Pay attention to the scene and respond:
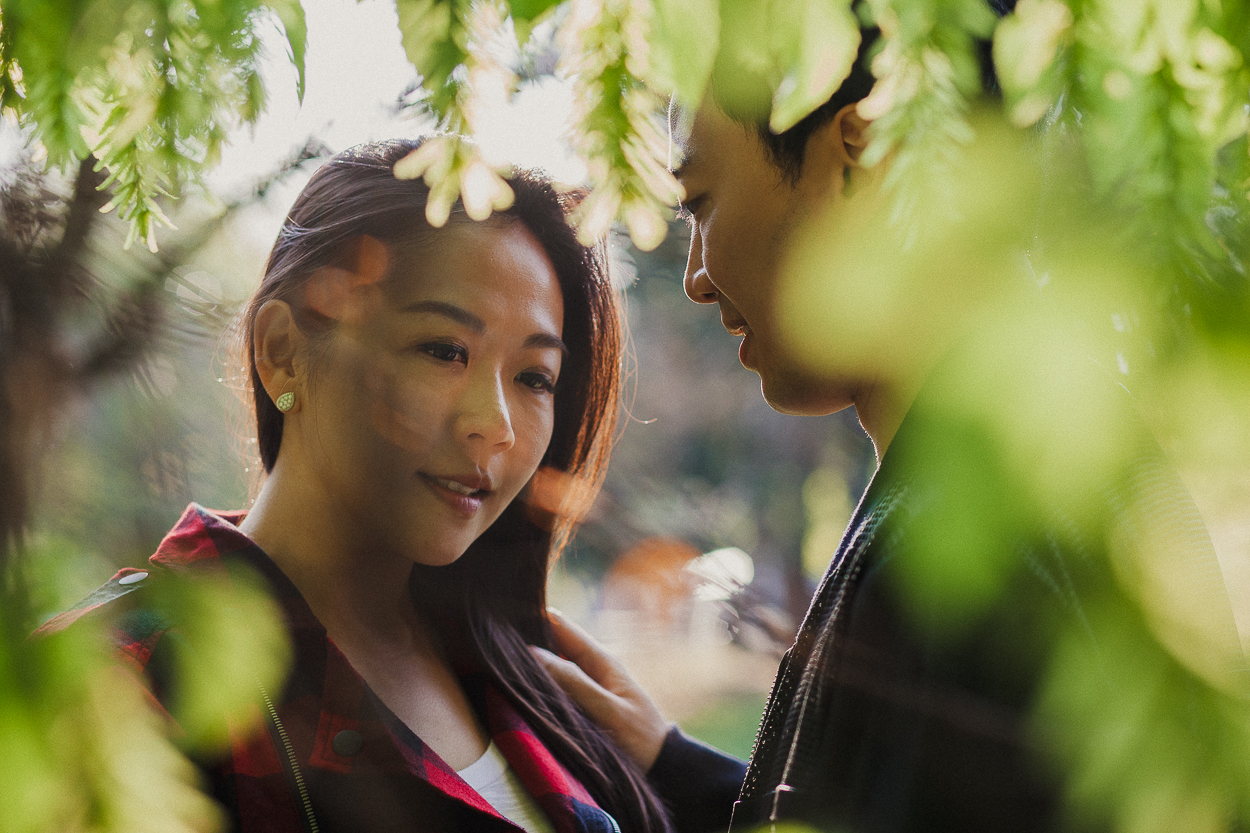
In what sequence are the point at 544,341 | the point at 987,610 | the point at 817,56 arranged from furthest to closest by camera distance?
the point at 544,341 < the point at 987,610 < the point at 817,56

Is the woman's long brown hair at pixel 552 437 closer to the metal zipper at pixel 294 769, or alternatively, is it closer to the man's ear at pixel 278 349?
the man's ear at pixel 278 349

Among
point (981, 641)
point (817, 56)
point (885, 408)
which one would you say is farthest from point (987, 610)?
point (817, 56)

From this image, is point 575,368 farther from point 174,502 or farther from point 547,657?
point 174,502

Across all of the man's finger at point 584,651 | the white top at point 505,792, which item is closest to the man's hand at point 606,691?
the man's finger at point 584,651

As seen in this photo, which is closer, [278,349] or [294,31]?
[294,31]

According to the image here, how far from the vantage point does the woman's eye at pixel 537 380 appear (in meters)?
1.46

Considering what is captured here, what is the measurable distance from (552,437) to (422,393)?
45 cm

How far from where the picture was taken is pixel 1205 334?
51cm

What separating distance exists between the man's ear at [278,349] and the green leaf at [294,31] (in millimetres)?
941

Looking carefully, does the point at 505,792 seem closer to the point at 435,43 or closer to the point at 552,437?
the point at 552,437

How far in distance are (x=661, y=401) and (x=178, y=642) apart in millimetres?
6212

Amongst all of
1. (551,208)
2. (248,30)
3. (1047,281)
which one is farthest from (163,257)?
(1047,281)

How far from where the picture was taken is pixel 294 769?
109cm

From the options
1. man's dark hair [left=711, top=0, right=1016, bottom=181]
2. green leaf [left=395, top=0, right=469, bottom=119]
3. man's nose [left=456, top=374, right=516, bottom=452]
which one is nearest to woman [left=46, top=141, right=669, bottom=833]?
man's nose [left=456, top=374, right=516, bottom=452]
